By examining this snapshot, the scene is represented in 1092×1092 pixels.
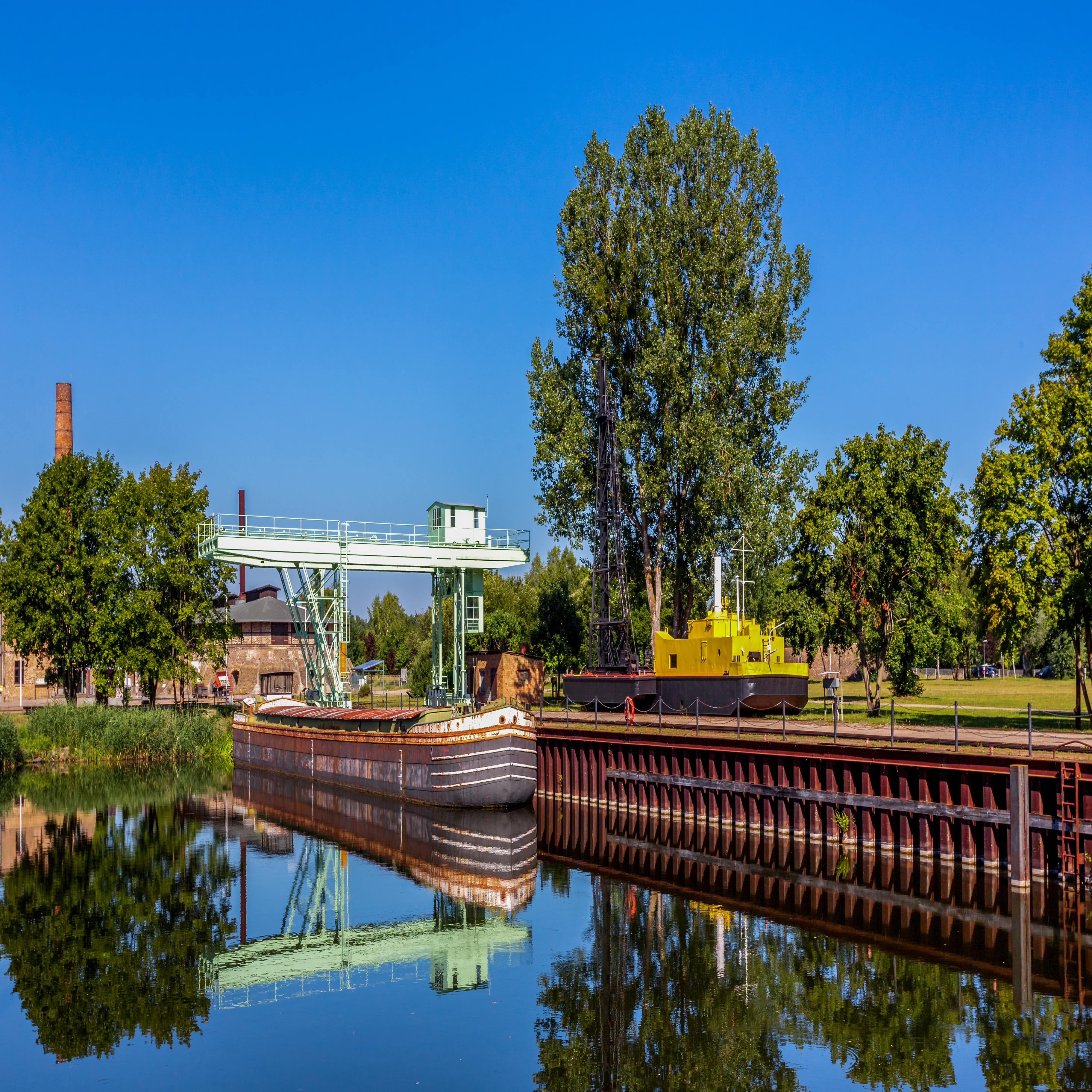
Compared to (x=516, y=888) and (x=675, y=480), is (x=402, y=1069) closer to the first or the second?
(x=516, y=888)

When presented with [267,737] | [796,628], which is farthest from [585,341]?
[267,737]

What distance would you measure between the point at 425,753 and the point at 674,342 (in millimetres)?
20454

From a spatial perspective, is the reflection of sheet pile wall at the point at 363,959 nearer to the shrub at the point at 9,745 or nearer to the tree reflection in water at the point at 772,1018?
the tree reflection in water at the point at 772,1018

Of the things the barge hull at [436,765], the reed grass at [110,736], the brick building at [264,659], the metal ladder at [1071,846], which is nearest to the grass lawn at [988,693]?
the metal ladder at [1071,846]

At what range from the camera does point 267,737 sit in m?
50.9

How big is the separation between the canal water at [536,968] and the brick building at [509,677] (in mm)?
20327

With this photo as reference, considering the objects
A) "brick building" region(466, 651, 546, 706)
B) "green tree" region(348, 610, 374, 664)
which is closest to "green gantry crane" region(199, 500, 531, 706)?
"brick building" region(466, 651, 546, 706)

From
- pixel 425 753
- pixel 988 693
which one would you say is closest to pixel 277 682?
pixel 988 693

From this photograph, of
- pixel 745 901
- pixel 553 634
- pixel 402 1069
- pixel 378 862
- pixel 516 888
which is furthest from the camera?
pixel 553 634

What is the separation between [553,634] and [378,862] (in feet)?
132

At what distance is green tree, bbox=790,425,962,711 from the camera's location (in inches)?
1705

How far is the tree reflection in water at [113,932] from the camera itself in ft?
57.8

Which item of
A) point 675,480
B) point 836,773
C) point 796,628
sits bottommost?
point 836,773

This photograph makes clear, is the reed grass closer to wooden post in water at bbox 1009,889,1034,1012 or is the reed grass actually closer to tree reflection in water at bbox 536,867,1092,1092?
tree reflection in water at bbox 536,867,1092,1092
